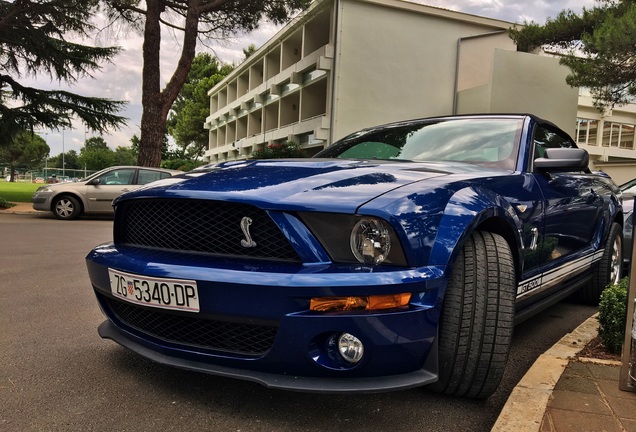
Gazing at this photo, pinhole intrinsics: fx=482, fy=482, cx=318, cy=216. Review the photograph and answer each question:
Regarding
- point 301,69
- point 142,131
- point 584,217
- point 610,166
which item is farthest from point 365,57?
point 584,217

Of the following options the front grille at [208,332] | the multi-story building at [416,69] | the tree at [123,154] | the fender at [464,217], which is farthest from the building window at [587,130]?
the tree at [123,154]

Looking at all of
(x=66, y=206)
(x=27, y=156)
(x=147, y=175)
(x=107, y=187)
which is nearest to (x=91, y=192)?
(x=107, y=187)

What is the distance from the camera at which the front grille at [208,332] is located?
182cm

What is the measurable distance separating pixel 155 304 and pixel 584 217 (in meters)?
2.84

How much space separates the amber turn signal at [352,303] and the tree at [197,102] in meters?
45.0

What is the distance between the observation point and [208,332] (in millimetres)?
1903

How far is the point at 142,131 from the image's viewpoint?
13992 mm

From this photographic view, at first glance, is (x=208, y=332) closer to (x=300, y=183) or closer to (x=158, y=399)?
(x=158, y=399)

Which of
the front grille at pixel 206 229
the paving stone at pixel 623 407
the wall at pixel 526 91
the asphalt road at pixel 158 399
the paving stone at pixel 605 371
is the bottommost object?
the asphalt road at pixel 158 399

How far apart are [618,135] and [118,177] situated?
113 ft

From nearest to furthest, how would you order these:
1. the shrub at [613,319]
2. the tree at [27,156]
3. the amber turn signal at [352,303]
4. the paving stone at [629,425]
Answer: the amber turn signal at [352,303]
the paving stone at [629,425]
the shrub at [613,319]
the tree at [27,156]

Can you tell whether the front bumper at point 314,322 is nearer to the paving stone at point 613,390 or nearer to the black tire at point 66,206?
the paving stone at point 613,390

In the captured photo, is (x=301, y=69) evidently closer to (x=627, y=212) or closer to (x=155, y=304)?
(x=627, y=212)

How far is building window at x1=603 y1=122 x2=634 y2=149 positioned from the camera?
110 ft
